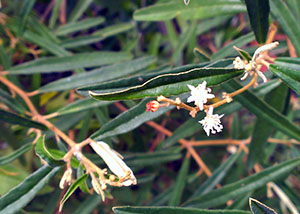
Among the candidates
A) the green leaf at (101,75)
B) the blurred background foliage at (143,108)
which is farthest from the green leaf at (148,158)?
the green leaf at (101,75)

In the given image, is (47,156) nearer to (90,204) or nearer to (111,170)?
(111,170)

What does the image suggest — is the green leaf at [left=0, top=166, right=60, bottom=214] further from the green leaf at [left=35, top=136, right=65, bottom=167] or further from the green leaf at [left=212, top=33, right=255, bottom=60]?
the green leaf at [left=212, top=33, right=255, bottom=60]

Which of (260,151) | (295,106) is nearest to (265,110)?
(260,151)

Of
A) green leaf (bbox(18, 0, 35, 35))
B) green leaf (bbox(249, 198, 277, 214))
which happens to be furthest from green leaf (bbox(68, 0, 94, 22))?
green leaf (bbox(249, 198, 277, 214))

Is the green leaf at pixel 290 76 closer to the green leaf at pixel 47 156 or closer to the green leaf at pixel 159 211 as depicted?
the green leaf at pixel 159 211

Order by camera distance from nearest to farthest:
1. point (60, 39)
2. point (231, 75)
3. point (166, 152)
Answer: point (231, 75), point (166, 152), point (60, 39)

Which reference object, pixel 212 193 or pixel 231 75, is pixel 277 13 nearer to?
pixel 231 75

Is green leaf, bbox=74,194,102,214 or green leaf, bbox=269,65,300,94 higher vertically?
green leaf, bbox=74,194,102,214
